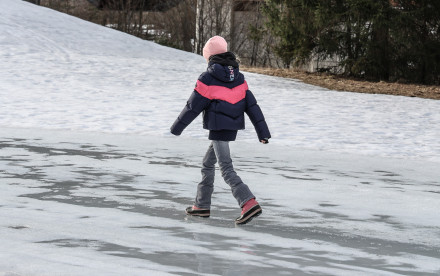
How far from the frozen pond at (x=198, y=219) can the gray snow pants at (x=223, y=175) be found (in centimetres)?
20

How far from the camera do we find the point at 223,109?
22.9ft

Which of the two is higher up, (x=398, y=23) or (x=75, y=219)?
(x=398, y=23)

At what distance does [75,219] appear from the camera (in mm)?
6941

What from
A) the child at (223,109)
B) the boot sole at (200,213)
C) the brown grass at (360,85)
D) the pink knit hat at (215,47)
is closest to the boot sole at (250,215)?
the child at (223,109)

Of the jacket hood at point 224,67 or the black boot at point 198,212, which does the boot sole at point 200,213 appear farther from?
the jacket hood at point 224,67

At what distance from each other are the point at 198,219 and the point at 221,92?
1047 millimetres

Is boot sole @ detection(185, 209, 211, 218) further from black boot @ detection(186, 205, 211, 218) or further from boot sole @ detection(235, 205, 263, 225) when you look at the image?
boot sole @ detection(235, 205, 263, 225)

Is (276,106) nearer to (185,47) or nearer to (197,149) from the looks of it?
(197,149)

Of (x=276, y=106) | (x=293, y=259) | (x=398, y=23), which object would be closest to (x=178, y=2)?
(x=398, y=23)

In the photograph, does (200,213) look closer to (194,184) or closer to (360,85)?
(194,184)

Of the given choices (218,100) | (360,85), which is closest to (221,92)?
(218,100)

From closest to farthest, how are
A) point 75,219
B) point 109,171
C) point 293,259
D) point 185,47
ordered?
1. point 293,259
2. point 75,219
3. point 109,171
4. point 185,47

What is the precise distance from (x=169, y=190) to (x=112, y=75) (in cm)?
1475

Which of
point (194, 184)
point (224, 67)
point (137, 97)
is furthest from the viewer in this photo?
point (137, 97)
